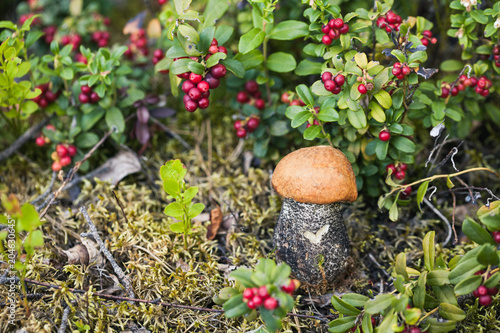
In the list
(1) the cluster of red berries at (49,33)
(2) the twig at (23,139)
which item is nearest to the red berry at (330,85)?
(2) the twig at (23,139)

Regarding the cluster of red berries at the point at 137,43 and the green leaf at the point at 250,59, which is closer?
the green leaf at the point at 250,59

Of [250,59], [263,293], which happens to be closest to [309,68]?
[250,59]

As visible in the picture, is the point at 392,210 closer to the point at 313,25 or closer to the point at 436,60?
the point at 313,25

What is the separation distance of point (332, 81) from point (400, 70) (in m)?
0.41

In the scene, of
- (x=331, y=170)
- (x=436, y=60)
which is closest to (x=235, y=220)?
(x=331, y=170)

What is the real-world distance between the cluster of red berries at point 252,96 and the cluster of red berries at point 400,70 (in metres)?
1.19

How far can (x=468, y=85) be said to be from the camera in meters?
2.69

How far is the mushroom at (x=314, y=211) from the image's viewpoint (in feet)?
7.29

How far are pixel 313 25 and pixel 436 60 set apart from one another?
170 cm

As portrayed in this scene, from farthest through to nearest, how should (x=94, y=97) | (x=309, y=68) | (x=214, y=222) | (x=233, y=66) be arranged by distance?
(x=94, y=97) < (x=214, y=222) < (x=309, y=68) < (x=233, y=66)

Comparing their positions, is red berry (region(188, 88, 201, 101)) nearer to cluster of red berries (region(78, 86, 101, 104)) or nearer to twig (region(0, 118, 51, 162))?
cluster of red berries (region(78, 86, 101, 104))

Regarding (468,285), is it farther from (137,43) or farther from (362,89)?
(137,43)

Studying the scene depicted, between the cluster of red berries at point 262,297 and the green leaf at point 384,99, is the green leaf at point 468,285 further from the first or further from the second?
the green leaf at point 384,99

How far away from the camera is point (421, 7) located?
12.2ft
